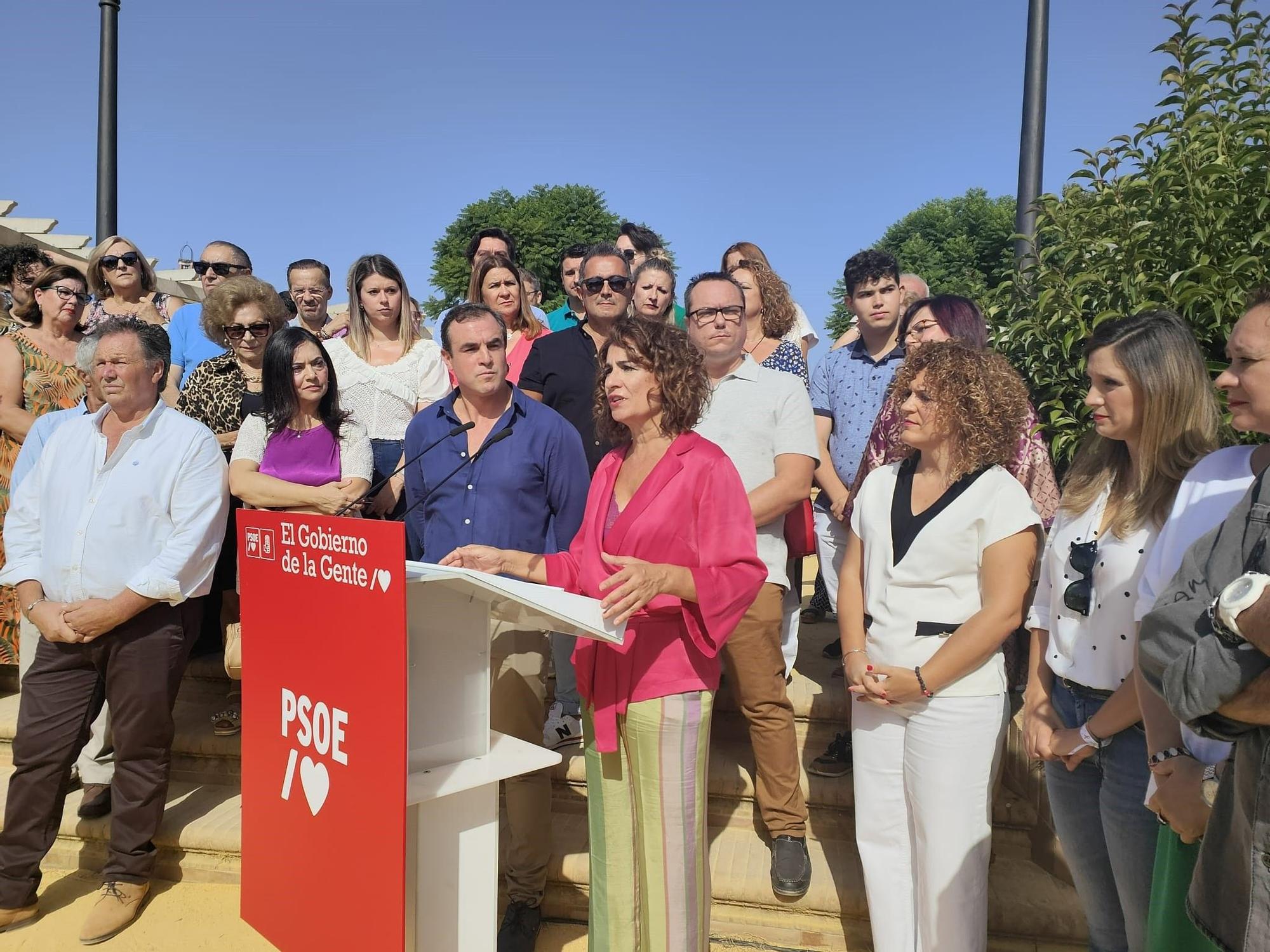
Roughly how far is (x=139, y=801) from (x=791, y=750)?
2.62m

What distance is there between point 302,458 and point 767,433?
1998mm

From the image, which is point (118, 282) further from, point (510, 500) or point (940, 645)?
point (940, 645)

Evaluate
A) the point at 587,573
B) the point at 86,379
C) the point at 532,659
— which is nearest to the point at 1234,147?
the point at 587,573

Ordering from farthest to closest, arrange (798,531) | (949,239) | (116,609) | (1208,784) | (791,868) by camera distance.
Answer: (949,239) < (798,531) < (116,609) < (791,868) < (1208,784)

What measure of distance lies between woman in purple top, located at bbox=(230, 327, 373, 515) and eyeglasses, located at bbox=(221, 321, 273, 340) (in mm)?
482

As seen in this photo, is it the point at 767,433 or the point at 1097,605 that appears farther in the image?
the point at 767,433

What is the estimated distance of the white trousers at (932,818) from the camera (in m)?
2.59

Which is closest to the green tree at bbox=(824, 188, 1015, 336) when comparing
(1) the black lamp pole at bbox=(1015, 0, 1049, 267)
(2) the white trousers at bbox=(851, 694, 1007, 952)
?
(1) the black lamp pole at bbox=(1015, 0, 1049, 267)

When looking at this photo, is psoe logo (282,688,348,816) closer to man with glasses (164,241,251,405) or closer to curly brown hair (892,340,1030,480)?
curly brown hair (892,340,1030,480)

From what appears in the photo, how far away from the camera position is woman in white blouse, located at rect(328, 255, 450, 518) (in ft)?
13.8

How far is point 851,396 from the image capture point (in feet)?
13.9

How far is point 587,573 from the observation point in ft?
8.39

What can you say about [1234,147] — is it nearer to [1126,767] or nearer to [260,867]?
[1126,767]

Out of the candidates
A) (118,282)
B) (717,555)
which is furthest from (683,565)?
(118,282)
